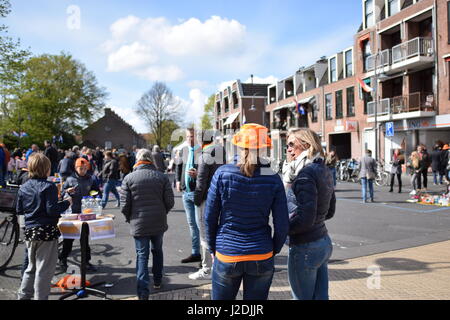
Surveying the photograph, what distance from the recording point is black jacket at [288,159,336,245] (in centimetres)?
273

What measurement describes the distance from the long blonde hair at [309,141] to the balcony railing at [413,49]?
22.7 metres

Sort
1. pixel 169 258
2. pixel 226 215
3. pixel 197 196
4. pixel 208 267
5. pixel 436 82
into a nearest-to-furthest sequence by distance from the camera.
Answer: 1. pixel 226 215
2. pixel 197 196
3. pixel 208 267
4. pixel 169 258
5. pixel 436 82

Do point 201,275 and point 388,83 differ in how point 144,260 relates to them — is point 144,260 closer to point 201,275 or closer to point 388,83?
point 201,275

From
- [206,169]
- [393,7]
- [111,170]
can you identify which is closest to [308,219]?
[206,169]

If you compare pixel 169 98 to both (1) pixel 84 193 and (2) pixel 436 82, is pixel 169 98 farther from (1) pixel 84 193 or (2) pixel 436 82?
(1) pixel 84 193

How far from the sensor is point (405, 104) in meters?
23.3

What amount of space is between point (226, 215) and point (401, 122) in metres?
24.8

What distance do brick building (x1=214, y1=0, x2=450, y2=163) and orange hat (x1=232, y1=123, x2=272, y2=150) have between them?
2206 centimetres

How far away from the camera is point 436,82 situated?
21328 mm

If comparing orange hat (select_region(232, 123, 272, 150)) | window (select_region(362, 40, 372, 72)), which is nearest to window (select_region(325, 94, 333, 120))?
window (select_region(362, 40, 372, 72))

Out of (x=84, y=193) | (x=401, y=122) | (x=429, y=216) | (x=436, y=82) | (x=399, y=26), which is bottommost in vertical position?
(x=429, y=216)

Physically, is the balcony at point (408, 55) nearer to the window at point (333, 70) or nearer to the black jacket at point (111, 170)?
the window at point (333, 70)

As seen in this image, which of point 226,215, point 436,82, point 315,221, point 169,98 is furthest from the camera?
point 169,98

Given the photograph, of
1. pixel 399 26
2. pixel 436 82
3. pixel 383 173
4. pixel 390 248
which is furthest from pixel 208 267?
pixel 399 26
